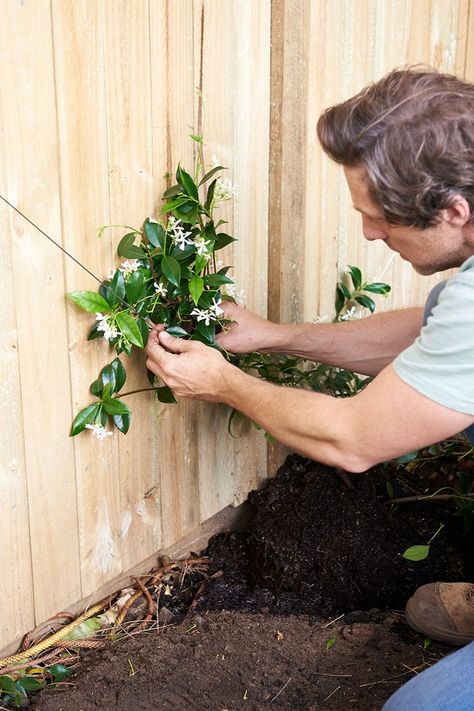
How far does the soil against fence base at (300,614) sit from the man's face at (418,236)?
93cm

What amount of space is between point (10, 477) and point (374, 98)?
1.04 m

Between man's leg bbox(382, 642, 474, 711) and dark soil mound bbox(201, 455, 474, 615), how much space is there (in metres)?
0.60

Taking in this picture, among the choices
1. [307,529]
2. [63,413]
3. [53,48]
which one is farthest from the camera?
[307,529]

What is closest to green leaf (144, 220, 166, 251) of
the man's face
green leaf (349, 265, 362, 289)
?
the man's face

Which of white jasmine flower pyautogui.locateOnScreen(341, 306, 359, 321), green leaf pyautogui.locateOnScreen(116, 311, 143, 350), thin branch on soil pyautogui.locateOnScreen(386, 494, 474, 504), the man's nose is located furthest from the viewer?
white jasmine flower pyautogui.locateOnScreen(341, 306, 359, 321)

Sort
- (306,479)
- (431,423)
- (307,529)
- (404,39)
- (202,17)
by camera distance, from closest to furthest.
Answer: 1. (431,423)
2. (202,17)
3. (307,529)
4. (306,479)
5. (404,39)

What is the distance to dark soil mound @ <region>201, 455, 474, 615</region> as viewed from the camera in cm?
231

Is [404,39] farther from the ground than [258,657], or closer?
farther from the ground

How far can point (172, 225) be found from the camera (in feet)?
6.51

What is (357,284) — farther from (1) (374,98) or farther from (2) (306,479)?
(1) (374,98)

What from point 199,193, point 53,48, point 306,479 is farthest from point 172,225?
point 306,479

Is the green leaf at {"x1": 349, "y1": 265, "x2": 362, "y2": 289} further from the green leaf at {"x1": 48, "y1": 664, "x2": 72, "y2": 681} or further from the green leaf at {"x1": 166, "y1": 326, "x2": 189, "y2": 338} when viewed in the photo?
the green leaf at {"x1": 48, "y1": 664, "x2": 72, "y2": 681}

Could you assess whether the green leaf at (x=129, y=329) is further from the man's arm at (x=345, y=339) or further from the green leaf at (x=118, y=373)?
the man's arm at (x=345, y=339)

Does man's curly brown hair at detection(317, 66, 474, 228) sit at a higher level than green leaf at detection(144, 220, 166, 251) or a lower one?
higher
